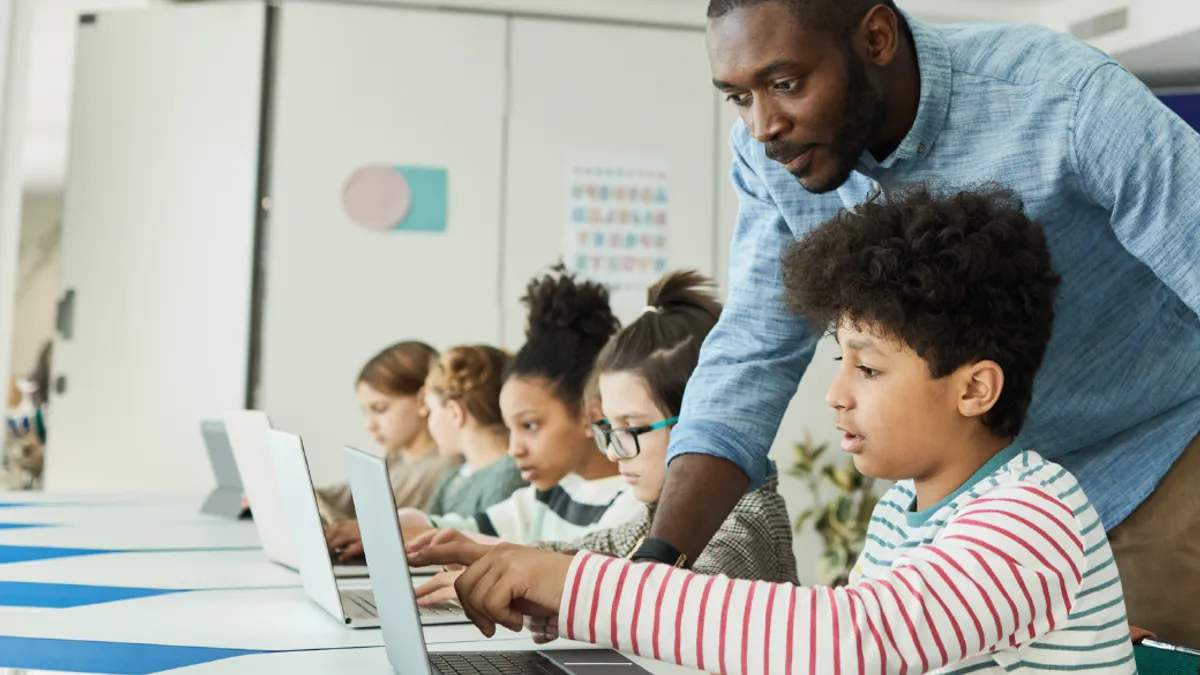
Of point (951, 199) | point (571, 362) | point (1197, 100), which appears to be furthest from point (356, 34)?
point (951, 199)

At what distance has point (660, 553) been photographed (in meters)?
1.14

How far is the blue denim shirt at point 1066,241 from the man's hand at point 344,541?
0.59 meters

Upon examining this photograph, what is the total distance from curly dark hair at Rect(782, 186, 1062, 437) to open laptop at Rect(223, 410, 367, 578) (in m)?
0.82

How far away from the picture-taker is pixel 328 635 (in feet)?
3.96

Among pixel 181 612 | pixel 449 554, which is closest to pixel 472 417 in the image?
pixel 181 612

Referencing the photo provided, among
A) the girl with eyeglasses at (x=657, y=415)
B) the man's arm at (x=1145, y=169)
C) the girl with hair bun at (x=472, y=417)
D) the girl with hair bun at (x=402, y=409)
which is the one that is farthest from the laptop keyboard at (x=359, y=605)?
the girl with hair bun at (x=402, y=409)

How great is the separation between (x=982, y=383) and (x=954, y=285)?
86 millimetres

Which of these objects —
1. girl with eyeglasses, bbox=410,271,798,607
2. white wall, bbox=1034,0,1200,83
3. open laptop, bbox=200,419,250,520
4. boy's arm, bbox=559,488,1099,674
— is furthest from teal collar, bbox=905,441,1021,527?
white wall, bbox=1034,0,1200,83

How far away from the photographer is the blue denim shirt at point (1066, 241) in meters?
1.12

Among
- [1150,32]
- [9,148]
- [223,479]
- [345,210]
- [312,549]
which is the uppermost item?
[1150,32]

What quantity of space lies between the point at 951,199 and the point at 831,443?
3442 millimetres

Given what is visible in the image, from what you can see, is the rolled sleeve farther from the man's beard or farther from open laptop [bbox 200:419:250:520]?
open laptop [bbox 200:419:250:520]

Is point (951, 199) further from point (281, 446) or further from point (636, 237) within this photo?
point (636, 237)

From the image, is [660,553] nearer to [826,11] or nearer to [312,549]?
[312,549]
